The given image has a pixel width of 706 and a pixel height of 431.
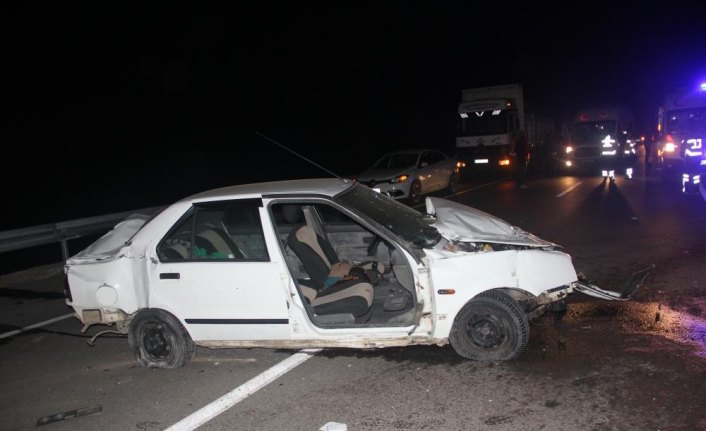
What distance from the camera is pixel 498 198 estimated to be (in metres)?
14.5

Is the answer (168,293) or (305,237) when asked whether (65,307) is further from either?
(305,237)

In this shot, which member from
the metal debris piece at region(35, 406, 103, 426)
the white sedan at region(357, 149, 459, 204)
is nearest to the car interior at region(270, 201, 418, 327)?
the metal debris piece at region(35, 406, 103, 426)

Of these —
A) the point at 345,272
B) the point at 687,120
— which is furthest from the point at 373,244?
the point at 687,120

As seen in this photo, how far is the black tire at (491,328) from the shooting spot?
13.9 feet

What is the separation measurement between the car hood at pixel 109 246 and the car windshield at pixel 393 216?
2211mm

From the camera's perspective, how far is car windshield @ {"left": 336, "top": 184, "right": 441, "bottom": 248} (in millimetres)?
4543

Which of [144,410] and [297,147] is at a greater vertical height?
[297,147]

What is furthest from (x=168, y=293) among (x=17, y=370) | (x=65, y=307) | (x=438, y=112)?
(x=438, y=112)

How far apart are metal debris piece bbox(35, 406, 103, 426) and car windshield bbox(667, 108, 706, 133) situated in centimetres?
1738

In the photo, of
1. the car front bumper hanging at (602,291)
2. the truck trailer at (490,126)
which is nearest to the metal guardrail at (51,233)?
the car front bumper hanging at (602,291)

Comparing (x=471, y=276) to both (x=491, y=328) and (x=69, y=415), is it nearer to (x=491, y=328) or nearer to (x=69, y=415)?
(x=491, y=328)

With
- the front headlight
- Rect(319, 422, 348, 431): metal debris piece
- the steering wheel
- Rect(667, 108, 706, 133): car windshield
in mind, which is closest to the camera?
Rect(319, 422, 348, 431): metal debris piece

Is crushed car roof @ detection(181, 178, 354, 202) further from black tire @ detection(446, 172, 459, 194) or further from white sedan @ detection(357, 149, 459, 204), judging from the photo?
black tire @ detection(446, 172, 459, 194)

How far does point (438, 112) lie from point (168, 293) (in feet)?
177
